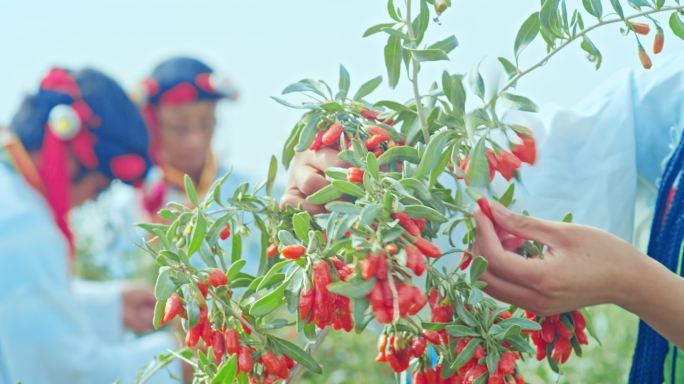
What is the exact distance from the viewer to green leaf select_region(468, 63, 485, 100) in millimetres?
875

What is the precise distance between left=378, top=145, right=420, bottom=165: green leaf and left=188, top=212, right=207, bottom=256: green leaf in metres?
0.18

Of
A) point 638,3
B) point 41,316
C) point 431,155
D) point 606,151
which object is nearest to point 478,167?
point 431,155

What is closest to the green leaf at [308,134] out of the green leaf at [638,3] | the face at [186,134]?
the green leaf at [638,3]

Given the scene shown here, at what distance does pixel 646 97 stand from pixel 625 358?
1.29 metres

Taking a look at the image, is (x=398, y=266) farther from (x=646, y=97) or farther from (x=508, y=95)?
(x=646, y=97)

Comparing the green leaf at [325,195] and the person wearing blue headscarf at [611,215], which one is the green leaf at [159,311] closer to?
the green leaf at [325,195]

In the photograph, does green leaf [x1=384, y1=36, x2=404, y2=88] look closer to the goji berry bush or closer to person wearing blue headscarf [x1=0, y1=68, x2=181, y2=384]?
the goji berry bush

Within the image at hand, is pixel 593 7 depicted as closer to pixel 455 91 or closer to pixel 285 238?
pixel 455 91

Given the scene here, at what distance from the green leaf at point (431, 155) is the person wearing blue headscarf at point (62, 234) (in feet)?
5.54

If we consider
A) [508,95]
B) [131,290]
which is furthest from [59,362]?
[508,95]

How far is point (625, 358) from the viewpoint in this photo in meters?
2.37

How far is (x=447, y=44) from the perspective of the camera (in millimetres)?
881

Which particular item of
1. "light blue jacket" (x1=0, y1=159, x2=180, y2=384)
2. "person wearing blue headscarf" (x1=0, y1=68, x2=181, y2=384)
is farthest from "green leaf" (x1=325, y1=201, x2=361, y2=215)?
"light blue jacket" (x1=0, y1=159, x2=180, y2=384)

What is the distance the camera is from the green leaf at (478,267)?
0.82 meters
